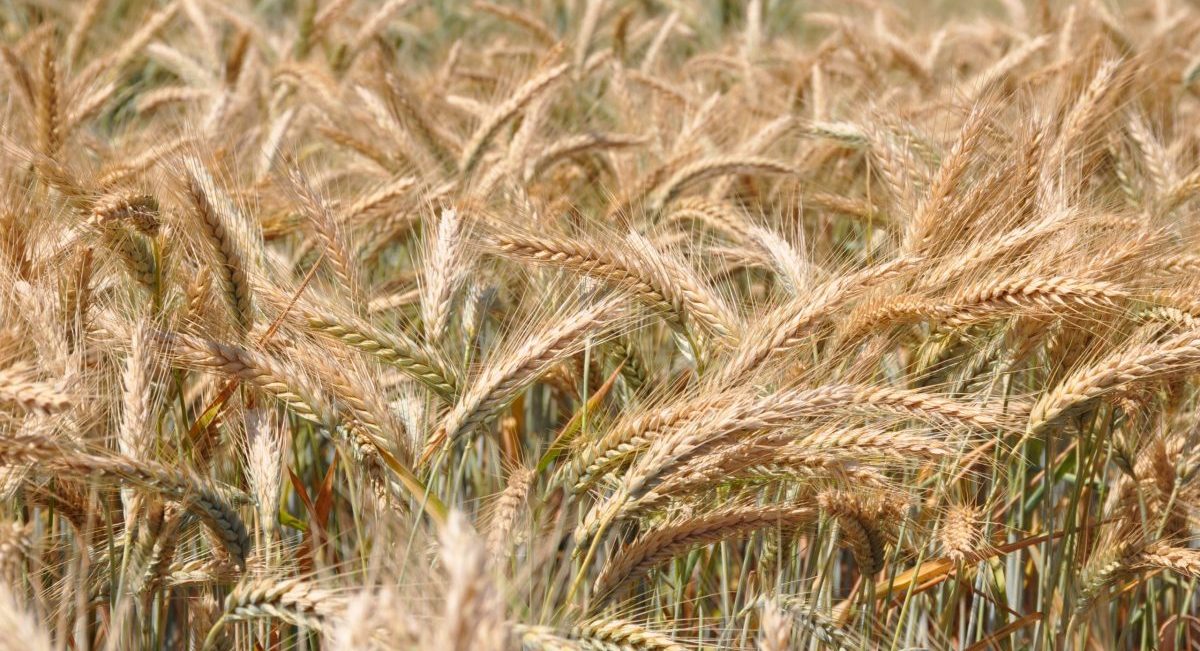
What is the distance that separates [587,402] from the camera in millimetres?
1784

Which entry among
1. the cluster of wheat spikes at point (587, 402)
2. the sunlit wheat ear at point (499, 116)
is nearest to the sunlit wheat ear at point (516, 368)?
the cluster of wheat spikes at point (587, 402)

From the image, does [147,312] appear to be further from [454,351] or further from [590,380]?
[590,380]

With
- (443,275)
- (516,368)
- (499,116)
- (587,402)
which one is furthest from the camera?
(499,116)

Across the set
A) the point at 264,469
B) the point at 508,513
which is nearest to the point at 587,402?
the point at 508,513

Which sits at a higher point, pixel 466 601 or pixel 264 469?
pixel 264 469

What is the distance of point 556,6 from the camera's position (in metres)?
5.28

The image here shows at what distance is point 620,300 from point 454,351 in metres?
0.58

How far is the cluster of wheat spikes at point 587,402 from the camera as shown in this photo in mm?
1353

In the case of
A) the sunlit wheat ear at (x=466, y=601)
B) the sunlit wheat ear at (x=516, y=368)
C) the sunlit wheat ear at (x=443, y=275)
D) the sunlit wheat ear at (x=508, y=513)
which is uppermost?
the sunlit wheat ear at (x=443, y=275)

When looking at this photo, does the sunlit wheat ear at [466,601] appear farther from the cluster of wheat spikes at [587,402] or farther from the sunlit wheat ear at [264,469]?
the sunlit wheat ear at [264,469]

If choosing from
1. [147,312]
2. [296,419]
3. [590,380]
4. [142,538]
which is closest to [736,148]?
[590,380]

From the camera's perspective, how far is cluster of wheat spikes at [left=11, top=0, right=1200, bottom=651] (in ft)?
4.44

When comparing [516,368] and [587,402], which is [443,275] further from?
[587,402]

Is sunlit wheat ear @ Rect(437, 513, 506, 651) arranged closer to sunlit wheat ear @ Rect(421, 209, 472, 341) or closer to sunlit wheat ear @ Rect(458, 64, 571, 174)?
sunlit wheat ear @ Rect(421, 209, 472, 341)
